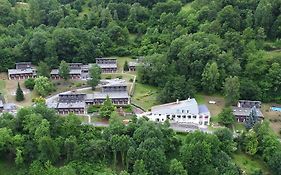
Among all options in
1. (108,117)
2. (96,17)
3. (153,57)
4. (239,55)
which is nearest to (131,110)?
(108,117)

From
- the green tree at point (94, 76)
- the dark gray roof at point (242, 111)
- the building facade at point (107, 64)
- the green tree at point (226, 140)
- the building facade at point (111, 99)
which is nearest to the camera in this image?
the green tree at point (226, 140)

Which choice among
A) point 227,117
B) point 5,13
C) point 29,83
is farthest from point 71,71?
point 227,117

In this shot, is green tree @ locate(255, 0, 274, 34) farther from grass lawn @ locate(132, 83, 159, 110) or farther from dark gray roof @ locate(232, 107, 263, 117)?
grass lawn @ locate(132, 83, 159, 110)

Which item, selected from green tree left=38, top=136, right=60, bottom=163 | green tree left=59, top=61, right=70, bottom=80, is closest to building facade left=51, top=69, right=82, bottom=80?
green tree left=59, top=61, right=70, bottom=80

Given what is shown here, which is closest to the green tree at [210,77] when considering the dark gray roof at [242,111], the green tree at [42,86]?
the dark gray roof at [242,111]

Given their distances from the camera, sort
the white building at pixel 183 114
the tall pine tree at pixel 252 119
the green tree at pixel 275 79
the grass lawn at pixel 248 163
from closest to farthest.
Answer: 1. the grass lawn at pixel 248 163
2. the tall pine tree at pixel 252 119
3. the white building at pixel 183 114
4. the green tree at pixel 275 79

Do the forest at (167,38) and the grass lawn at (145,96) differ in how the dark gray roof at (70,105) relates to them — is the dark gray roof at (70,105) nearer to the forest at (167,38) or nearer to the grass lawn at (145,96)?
the grass lawn at (145,96)
